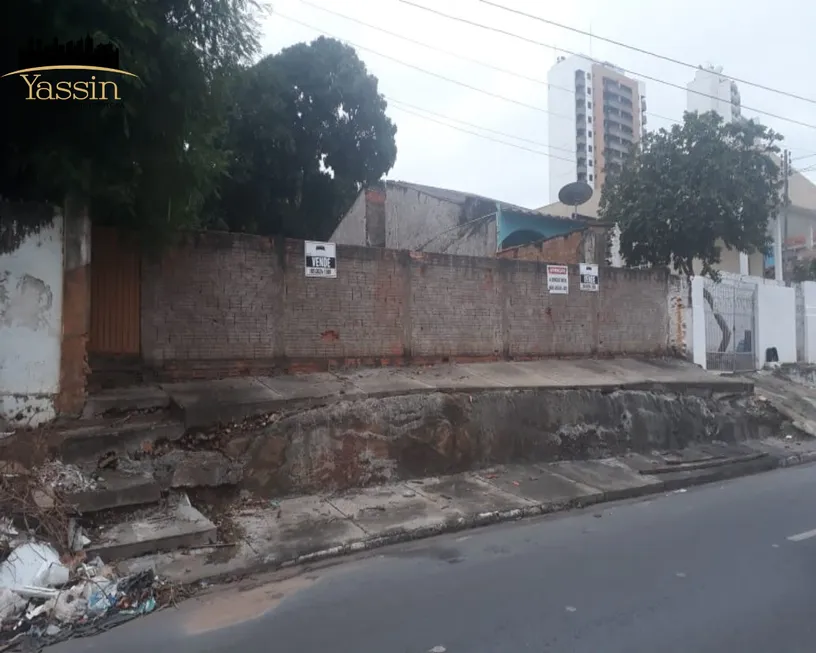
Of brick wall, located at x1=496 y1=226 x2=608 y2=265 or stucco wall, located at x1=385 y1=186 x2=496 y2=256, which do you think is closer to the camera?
brick wall, located at x1=496 y1=226 x2=608 y2=265

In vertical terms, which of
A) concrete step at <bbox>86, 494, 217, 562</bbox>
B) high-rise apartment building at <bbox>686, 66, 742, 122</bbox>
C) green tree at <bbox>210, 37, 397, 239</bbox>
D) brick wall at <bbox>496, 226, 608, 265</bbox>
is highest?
high-rise apartment building at <bbox>686, 66, 742, 122</bbox>

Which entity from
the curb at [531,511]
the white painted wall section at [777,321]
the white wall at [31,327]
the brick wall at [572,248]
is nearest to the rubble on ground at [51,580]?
the curb at [531,511]

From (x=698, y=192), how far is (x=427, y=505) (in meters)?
11.5

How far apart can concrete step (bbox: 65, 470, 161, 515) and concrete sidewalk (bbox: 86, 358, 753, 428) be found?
101 cm

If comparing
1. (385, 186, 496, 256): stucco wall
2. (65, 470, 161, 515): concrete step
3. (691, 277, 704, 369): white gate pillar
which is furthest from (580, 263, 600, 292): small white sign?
(65, 470, 161, 515): concrete step

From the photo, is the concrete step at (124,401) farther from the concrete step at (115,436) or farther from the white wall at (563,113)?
the white wall at (563,113)

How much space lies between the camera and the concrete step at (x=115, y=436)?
21.1ft

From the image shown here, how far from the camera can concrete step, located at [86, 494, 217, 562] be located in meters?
5.34

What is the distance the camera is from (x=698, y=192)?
50.1 ft

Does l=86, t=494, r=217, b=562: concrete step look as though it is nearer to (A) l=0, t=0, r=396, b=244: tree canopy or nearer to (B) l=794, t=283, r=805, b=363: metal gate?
(A) l=0, t=0, r=396, b=244: tree canopy

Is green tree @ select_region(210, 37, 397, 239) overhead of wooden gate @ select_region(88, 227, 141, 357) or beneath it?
overhead

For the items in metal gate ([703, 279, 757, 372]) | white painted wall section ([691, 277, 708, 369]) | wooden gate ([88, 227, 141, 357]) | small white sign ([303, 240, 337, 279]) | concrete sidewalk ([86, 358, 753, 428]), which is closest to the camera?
concrete sidewalk ([86, 358, 753, 428])

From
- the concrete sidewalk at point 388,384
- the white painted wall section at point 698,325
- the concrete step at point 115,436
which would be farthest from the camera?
the white painted wall section at point 698,325

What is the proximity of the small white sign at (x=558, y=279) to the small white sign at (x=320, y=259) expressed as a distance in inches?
183
